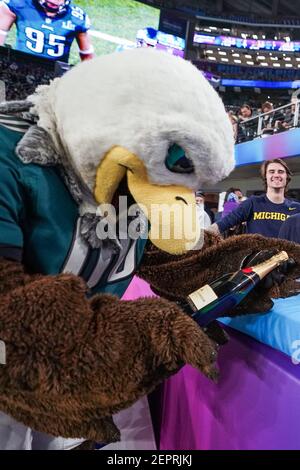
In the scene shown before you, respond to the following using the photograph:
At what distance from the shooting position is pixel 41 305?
0.36m

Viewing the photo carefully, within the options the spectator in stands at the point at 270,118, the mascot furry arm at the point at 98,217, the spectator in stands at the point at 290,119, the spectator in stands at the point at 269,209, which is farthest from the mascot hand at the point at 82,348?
the spectator in stands at the point at 270,118

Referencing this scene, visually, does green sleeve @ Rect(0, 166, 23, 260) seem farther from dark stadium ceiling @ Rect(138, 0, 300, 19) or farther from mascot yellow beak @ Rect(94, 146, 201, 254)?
dark stadium ceiling @ Rect(138, 0, 300, 19)

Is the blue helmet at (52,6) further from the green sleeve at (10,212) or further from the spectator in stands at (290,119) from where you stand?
the green sleeve at (10,212)

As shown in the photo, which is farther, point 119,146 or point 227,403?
point 227,403

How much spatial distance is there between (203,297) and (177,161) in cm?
26

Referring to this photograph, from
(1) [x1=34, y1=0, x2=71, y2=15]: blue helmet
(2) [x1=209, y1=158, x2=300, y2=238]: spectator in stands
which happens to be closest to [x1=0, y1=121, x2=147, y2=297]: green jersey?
(2) [x1=209, y1=158, x2=300, y2=238]: spectator in stands

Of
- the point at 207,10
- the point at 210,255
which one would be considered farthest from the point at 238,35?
the point at 210,255

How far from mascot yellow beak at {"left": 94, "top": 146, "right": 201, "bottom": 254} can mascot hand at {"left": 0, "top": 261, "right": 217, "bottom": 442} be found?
94mm

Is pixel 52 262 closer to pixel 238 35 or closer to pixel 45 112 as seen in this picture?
pixel 45 112

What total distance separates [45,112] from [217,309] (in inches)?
15.2

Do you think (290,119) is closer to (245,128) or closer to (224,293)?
(245,128)

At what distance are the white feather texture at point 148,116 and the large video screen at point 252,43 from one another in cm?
1956

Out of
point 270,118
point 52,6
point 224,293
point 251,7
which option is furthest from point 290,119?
point 251,7

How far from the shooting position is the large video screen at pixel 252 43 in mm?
17875
